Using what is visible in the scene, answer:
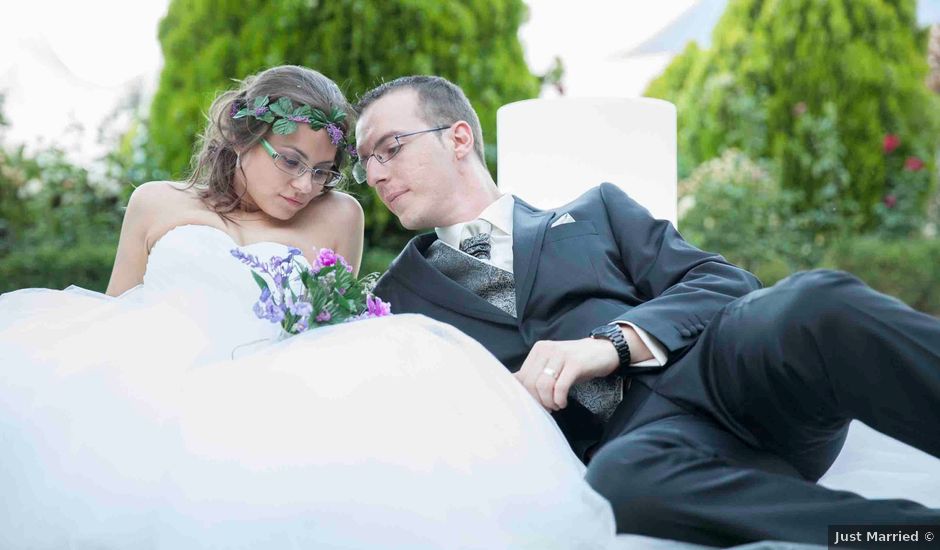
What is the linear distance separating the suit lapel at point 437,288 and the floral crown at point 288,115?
16.7 inches

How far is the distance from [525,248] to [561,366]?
0.46 meters

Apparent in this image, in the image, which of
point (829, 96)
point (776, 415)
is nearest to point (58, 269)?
point (776, 415)

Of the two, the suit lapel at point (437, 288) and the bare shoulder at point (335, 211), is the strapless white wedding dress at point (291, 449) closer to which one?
the suit lapel at point (437, 288)

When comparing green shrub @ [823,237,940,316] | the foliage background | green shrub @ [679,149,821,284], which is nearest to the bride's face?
the foliage background

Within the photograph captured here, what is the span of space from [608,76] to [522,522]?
8.88 metres

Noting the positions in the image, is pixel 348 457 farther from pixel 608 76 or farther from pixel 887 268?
pixel 608 76

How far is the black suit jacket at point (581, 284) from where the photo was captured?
220cm

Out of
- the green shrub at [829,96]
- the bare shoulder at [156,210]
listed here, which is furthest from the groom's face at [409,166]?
the green shrub at [829,96]

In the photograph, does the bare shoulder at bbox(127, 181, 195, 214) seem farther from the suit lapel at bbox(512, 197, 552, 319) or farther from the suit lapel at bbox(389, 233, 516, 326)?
the suit lapel at bbox(512, 197, 552, 319)

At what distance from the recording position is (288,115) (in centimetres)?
258

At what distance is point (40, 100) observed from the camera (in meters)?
6.20

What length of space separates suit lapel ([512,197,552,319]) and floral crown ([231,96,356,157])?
1.89ft

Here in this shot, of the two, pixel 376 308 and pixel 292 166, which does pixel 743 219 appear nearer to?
pixel 292 166

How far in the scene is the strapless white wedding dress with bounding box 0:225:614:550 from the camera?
150 cm
